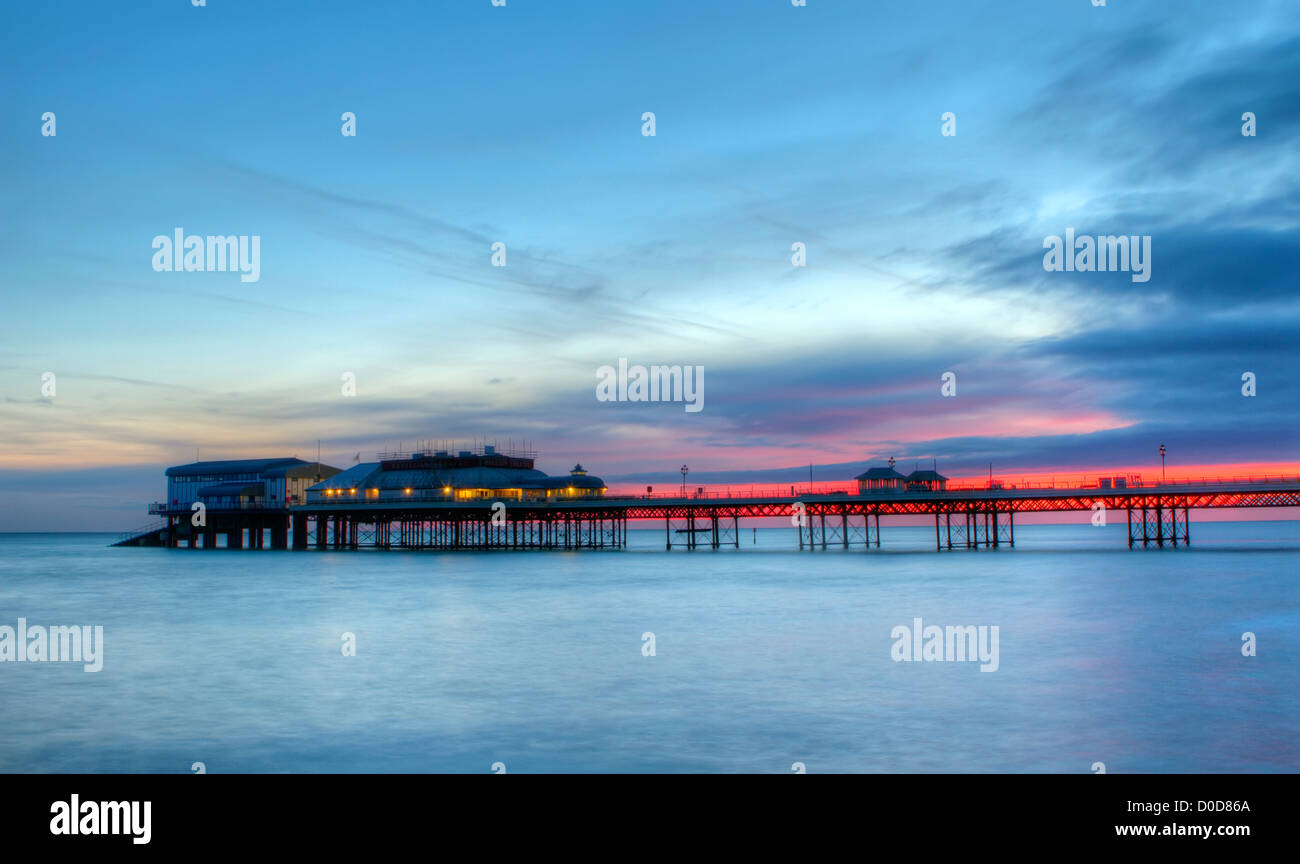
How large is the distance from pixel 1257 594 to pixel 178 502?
113140 mm

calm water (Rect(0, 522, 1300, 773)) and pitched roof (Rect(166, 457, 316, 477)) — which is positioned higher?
pitched roof (Rect(166, 457, 316, 477))

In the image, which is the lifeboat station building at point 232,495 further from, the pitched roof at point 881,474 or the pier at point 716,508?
the pitched roof at point 881,474

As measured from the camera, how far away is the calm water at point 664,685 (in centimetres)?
1656

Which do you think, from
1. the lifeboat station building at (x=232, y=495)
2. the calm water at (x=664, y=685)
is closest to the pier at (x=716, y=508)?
the lifeboat station building at (x=232, y=495)

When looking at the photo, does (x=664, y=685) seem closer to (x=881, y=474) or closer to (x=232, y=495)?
(x=881, y=474)

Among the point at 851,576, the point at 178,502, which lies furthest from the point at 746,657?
the point at 178,502

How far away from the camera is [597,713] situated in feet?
65.8

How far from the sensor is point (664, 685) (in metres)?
23.4

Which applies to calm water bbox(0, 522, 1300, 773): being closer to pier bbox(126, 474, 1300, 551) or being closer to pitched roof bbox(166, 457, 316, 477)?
pier bbox(126, 474, 1300, 551)

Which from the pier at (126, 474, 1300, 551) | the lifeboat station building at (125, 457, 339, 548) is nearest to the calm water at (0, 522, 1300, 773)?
the pier at (126, 474, 1300, 551)

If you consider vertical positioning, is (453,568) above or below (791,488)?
below

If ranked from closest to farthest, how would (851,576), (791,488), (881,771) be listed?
(881,771)
(851,576)
(791,488)

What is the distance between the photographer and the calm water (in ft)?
54.3
